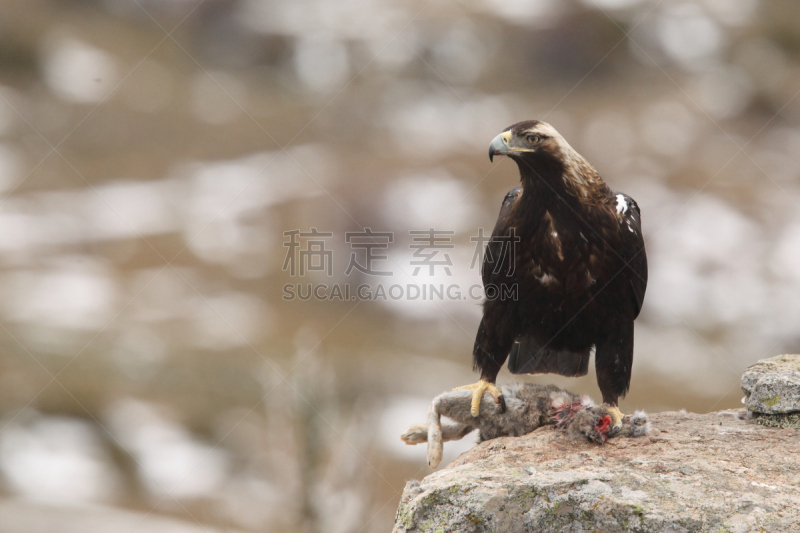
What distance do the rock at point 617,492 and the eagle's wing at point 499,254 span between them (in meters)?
1.42

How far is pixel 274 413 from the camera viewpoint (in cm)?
1106

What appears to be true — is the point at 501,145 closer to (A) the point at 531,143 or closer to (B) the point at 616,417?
(A) the point at 531,143

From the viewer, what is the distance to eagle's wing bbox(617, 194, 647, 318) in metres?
5.11

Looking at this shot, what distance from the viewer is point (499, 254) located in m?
5.27

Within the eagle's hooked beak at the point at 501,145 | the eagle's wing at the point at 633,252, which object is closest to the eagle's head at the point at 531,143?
the eagle's hooked beak at the point at 501,145

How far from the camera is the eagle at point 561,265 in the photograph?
16.1 feet

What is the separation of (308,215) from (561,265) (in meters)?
21.9

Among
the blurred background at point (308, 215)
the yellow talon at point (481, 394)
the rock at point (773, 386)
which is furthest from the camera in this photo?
the blurred background at point (308, 215)

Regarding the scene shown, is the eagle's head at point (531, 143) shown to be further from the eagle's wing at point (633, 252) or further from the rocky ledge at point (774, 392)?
the rocky ledge at point (774, 392)

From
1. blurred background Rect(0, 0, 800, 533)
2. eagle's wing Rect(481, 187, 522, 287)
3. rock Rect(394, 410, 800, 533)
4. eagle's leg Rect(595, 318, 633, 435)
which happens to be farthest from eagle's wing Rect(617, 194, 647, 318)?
blurred background Rect(0, 0, 800, 533)

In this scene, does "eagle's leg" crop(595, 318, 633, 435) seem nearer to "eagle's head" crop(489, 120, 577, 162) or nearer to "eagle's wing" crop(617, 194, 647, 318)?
"eagle's wing" crop(617, 194, 647, 318)

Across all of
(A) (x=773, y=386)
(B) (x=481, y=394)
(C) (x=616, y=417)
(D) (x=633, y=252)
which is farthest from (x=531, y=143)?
(A) (x=773, y=386)

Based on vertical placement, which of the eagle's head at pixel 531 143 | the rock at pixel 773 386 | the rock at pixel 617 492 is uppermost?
the eagle's head at pixel 531 143

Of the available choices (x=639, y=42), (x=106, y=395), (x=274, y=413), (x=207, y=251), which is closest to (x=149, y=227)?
(x=207, y=251)
